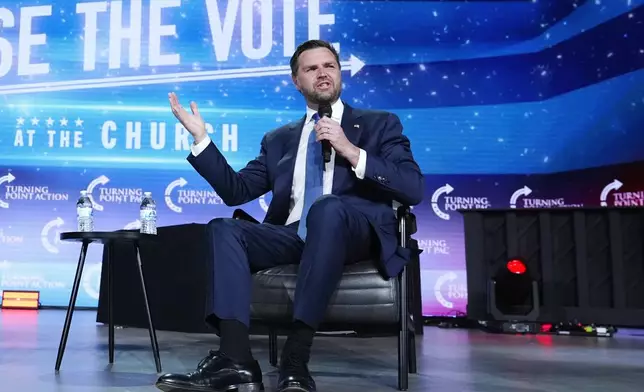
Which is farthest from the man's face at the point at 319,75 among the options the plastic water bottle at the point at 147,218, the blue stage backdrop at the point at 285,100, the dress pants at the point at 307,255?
the blue stage backdrop at the point at 285,100

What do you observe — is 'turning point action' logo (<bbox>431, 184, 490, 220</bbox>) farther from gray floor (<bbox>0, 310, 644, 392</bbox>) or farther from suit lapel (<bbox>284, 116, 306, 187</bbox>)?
suit lapel (<bbox>284, 116, 306, 187</bbox>)

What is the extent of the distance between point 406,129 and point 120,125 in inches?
85.7

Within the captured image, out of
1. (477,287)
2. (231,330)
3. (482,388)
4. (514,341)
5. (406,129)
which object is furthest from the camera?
(406,129)

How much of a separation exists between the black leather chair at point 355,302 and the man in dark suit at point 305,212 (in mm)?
41

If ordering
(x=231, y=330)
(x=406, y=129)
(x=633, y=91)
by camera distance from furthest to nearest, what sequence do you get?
(x=406, y=129), (x=633, y=91), (x=231, y=330)

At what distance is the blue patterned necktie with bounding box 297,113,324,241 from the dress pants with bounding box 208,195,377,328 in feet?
0.58

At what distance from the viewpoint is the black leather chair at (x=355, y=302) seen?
1.70m

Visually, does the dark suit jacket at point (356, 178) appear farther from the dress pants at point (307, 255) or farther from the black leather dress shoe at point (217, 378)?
the black leather dress shoe at point (217, 378)

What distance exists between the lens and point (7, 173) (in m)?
4.81

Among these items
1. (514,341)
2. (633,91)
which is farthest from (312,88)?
(633,91)

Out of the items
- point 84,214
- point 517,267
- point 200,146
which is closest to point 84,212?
point 84,214

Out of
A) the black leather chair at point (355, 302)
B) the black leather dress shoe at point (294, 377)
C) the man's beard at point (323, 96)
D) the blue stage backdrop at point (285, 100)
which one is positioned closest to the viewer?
the black leather dress shoe at point (294, 377)

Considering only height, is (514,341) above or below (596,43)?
below

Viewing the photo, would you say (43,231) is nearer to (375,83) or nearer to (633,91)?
(375,83)
